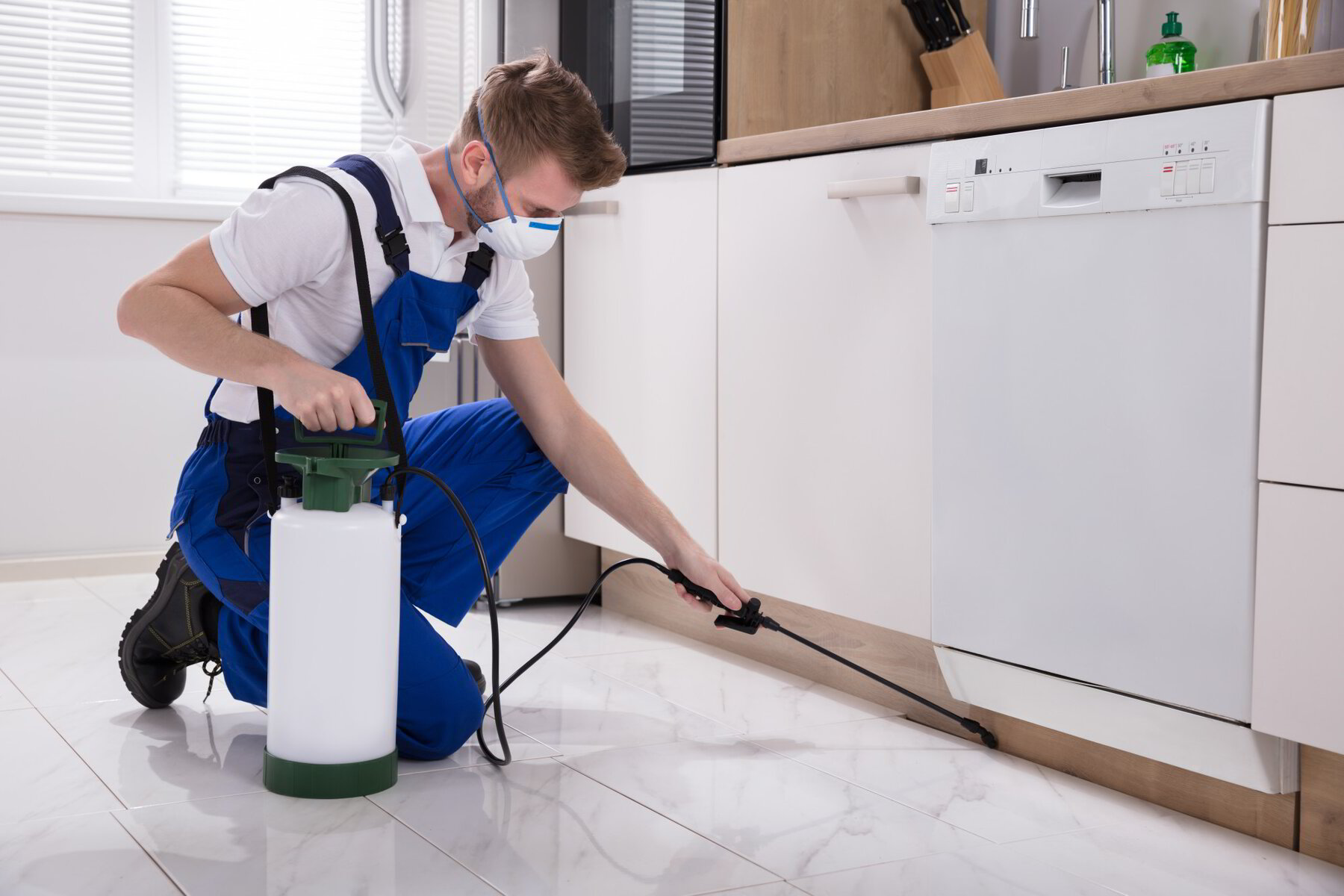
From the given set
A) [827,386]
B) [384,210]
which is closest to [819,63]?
[827,386]

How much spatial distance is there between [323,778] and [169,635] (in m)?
0.44

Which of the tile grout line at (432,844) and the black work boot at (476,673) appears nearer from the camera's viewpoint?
the tile grout line at (432,844)

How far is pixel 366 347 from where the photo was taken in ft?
5.10

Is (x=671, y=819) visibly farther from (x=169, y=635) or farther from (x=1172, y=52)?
(x=1172, y=52)

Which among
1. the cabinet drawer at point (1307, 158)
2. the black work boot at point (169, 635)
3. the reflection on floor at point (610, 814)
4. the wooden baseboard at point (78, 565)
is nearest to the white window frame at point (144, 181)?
the wooden baseboard at point (78, 565)

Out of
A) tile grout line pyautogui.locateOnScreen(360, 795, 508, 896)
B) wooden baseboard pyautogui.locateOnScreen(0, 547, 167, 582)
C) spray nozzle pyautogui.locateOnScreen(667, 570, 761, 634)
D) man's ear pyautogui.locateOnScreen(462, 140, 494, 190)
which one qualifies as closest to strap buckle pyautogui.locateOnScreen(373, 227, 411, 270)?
man's ear pyautogui.locateOnScreen(462, 140, 494, 190)

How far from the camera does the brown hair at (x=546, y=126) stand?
4.97 ft

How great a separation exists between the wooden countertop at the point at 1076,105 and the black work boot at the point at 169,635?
1.09 meters

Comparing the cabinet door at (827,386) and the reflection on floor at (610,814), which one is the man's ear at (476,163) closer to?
the cabinet door at (827,386)

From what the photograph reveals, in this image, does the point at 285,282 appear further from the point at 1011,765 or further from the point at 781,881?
the point at 1011,765

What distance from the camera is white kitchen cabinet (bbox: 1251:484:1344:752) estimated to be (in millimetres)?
1301

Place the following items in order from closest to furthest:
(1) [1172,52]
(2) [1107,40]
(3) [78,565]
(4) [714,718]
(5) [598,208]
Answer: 1. (4) [714,718]
2. (1) [1172,52]
3. (2) [1107,40]
4. (5) [598,208]
5. (3) [78,565]

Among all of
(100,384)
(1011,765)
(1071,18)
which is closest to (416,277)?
(1011,765)

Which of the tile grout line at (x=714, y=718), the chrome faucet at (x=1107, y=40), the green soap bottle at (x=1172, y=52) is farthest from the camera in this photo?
the chrome faucet at (x=1107, y=40)
